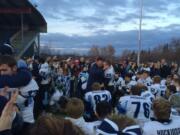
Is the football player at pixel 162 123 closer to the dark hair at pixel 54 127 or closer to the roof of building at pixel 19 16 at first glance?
the dark hair at pixel 54 127

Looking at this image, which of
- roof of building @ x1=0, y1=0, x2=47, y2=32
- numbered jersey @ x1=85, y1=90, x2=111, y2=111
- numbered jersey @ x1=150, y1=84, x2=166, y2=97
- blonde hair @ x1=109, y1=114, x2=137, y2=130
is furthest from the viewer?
roof of building @ x1=0, y1=0, x2=47, y2=32

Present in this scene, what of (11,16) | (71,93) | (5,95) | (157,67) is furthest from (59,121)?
(11,16)

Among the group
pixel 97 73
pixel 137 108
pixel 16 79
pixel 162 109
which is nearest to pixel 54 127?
pixel 16 79

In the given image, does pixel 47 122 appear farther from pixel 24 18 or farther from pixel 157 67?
pixel 24 18

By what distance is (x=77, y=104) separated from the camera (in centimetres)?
726

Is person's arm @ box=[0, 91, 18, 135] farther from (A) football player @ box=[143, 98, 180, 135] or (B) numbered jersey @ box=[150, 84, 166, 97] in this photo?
(B) numbered jersey @ box=[150, 84, 166, 97]

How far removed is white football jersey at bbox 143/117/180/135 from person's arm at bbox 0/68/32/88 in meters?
1.69

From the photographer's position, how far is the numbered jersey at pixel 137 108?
9484 mm

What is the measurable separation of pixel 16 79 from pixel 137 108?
365 cm

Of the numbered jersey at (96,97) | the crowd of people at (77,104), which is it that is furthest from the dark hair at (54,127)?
the numbered jersey at (96,97)

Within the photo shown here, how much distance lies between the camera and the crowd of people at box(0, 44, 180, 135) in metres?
4.84

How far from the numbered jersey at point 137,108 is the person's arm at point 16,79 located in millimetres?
3335

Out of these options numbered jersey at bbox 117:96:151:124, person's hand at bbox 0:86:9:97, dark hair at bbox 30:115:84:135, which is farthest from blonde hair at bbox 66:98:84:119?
dark hair at bbox 30:115:84:135

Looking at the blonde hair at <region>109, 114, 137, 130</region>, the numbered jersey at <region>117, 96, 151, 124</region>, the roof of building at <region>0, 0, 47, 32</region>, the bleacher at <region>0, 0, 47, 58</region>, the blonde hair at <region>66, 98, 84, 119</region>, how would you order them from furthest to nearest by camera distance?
the bleacher at <region>0, 0, 47, 58</region> < the roof of building at <region>0, 0, 47, 32</region> < the numbered jersey at <region>117, 96, 151, 124</region> < the blonde hair at <region>66, 98, 84, 119</region> < the blonde hair at <region>109, 114, 137, 130</region>
